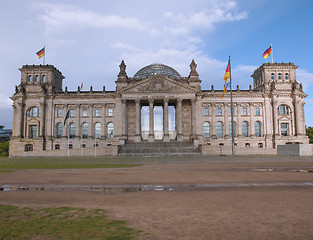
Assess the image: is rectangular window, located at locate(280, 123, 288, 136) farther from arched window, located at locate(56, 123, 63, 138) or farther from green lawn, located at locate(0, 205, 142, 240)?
green lawn, located at locate(0, 205, 142, 240)

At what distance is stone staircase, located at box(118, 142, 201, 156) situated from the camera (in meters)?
52.3

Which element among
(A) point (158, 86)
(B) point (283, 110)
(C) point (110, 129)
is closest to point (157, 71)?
(A) point (158, 86)

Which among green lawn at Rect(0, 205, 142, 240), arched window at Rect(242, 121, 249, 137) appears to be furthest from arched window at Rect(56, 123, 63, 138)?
green lawn at Rect(0, 205, 142, 240)

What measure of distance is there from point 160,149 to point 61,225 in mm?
50109

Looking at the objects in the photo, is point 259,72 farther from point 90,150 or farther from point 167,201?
point 167,201

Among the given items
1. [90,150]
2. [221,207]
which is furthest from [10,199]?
[90,150]

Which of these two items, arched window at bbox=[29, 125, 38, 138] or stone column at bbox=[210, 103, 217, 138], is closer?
stone column at bbox=[210, 103, 217, 138]

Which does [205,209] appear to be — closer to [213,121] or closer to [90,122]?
[213,121]

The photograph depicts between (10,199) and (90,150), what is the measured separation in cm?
4567

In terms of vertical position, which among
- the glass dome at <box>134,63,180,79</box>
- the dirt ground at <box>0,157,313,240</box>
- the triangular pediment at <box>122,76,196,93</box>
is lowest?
the dirt ground at <box>0,157,313,240</box>

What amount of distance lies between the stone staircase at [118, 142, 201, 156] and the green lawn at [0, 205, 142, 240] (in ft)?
143

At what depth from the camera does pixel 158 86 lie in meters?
68.5

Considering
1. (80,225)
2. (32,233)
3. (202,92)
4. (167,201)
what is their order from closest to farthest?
(32,233) < (80,225) < (167,201) < (202,92)

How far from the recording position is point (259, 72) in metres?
78.0
